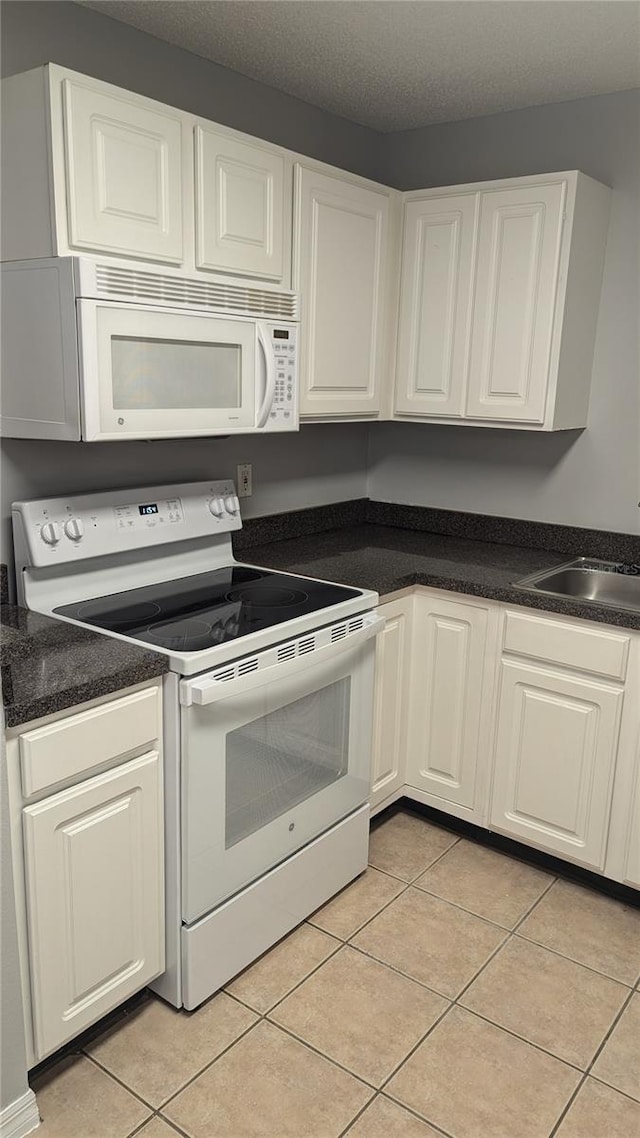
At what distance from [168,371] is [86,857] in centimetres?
110

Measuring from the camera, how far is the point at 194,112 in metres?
2.39

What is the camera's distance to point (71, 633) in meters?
1.88

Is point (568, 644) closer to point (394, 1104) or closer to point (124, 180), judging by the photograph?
point (394, 1104)

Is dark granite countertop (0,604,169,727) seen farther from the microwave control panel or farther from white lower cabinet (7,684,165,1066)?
the microwave control panel

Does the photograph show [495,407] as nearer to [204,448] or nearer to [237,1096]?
[204,448]

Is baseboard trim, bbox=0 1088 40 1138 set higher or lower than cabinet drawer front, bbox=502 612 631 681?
lower

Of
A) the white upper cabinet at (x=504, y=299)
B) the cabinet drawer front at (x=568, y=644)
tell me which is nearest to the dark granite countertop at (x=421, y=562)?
the cabinet drawer front at (x=568, y=644)

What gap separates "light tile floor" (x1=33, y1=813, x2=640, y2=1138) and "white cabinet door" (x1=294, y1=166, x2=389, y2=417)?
1.54 m

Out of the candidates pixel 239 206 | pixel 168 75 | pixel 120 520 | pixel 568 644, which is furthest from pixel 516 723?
pixel 168 75

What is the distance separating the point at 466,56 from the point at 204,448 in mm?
1336

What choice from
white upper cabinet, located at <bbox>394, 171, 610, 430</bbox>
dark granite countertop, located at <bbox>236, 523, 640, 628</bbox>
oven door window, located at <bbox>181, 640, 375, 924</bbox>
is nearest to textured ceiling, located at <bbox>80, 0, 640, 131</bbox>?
white upper cabinet, located at <bbox>394, 171, 610, 430</bbox>

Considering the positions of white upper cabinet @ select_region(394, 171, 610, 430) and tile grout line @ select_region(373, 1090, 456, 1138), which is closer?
tile grout line @ select_region(373, 1090, 456, 1138)

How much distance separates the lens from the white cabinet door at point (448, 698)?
2521mm

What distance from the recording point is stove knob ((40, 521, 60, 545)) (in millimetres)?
2047
